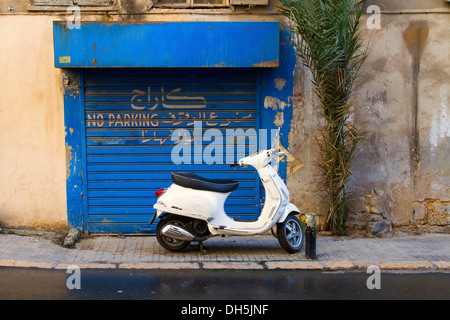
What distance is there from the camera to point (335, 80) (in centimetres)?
784

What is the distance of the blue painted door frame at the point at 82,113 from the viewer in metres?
8.34

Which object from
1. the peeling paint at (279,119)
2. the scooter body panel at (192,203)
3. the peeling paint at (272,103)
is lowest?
the scooter body panel at (192,203)

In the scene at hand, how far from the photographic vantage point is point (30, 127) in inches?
328

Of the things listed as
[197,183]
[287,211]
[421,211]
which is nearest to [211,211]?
[197,183]

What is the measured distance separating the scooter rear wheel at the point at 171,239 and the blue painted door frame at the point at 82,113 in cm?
192

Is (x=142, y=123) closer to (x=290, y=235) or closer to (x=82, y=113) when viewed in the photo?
(x=82, y=113)

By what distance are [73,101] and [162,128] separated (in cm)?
152

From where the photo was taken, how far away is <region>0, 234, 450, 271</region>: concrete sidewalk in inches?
257

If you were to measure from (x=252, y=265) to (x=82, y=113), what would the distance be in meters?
3.87

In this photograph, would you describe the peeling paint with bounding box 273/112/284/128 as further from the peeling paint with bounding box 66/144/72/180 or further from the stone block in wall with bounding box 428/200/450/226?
the peeling paint with bounding box 66/144/72/180

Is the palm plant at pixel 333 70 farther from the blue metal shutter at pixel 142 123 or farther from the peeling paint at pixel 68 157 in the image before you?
the peeling paint at pixel 68 157

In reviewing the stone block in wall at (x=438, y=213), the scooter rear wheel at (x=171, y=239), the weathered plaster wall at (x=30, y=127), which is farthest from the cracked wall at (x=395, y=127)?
the weathered plaster wall at (x=30, y=127)

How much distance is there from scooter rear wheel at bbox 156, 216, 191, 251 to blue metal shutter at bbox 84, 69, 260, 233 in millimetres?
1367
